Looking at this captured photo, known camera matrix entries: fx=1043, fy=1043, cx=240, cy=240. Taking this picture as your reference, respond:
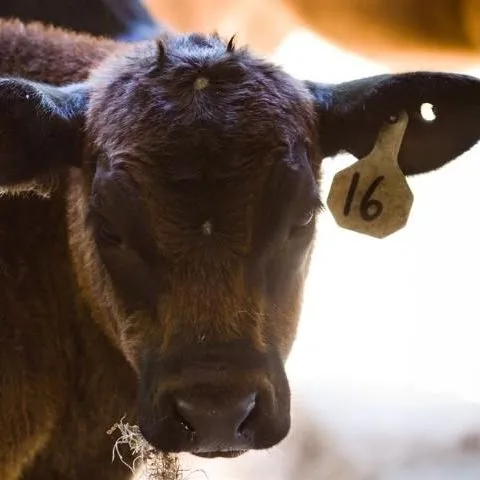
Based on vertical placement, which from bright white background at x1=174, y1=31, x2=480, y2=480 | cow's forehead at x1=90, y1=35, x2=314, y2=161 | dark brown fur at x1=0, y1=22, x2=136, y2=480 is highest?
cow's forehead at x1=90, y1=35, x2=314, y2=161

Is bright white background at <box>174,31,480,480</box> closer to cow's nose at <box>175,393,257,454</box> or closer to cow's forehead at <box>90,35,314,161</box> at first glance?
cow's forehead at <box>90,35,314,161</box>

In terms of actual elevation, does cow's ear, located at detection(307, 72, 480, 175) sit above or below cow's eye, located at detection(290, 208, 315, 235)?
above

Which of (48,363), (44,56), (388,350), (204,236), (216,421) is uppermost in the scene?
(44,56)

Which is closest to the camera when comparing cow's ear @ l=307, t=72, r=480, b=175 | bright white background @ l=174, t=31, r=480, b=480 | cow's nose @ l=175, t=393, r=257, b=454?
cow's nose @ l=175, t=393, r=257, b=454

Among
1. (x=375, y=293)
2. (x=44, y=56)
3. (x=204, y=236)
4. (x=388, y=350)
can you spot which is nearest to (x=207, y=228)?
(x=204, y=236)

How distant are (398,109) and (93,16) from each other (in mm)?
1288

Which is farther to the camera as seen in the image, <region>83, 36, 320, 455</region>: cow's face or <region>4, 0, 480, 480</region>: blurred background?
<region>4, 0, 480, 480</region>: blurred background

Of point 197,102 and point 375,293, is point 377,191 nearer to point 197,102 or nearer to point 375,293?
point 197,102

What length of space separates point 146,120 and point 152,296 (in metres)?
0.25

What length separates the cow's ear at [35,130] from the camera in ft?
4.89

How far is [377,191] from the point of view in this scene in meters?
1.68

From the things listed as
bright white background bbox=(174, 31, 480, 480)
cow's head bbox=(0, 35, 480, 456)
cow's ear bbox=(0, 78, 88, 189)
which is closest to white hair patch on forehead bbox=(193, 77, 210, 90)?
cow's head bbox=(0, 35, 480, 456)

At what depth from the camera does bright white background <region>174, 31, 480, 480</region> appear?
2.34 m

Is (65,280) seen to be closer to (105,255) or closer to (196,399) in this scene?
(105,255)
